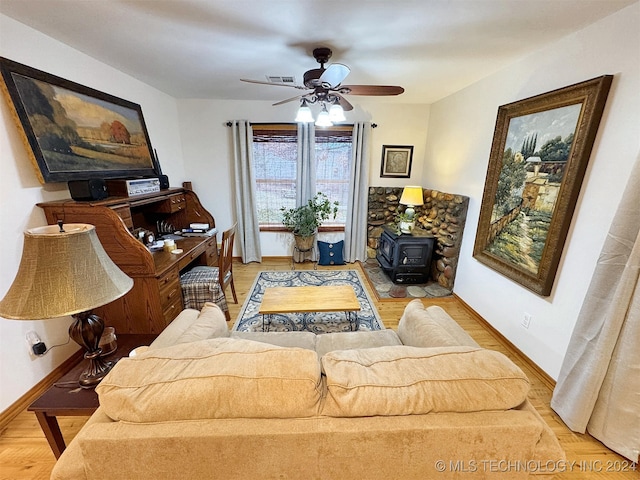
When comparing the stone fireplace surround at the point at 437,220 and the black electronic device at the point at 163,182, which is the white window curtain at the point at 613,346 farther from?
the black electronic device at the point at 163,182

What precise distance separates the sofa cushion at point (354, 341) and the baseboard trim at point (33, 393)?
1963 millimetres

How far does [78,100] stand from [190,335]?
2.12 m

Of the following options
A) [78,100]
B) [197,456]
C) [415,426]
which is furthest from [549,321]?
[78,100]

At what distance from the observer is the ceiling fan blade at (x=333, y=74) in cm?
155

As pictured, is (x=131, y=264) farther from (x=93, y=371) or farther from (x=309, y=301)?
(x=309, y=301)

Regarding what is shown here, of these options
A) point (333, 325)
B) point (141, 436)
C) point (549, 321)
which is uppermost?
point (141, 436)

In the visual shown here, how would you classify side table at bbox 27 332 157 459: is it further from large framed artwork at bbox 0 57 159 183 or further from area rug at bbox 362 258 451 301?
area rug at bbox 362 258 451 301

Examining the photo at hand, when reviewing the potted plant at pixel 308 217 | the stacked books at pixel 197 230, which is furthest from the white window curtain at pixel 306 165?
the stacked books at pixel 197 230

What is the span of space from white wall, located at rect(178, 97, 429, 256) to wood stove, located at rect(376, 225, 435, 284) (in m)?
1.09

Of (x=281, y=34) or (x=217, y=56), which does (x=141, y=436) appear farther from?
(x=217, y=56)

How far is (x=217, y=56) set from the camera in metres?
2.10

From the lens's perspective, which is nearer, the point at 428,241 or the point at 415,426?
the point at 415,426

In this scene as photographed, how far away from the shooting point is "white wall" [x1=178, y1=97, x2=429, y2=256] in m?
3.57

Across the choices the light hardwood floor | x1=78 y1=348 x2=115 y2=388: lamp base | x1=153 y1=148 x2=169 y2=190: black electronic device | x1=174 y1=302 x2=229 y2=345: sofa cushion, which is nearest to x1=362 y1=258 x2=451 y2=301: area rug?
the light hardwood floor
